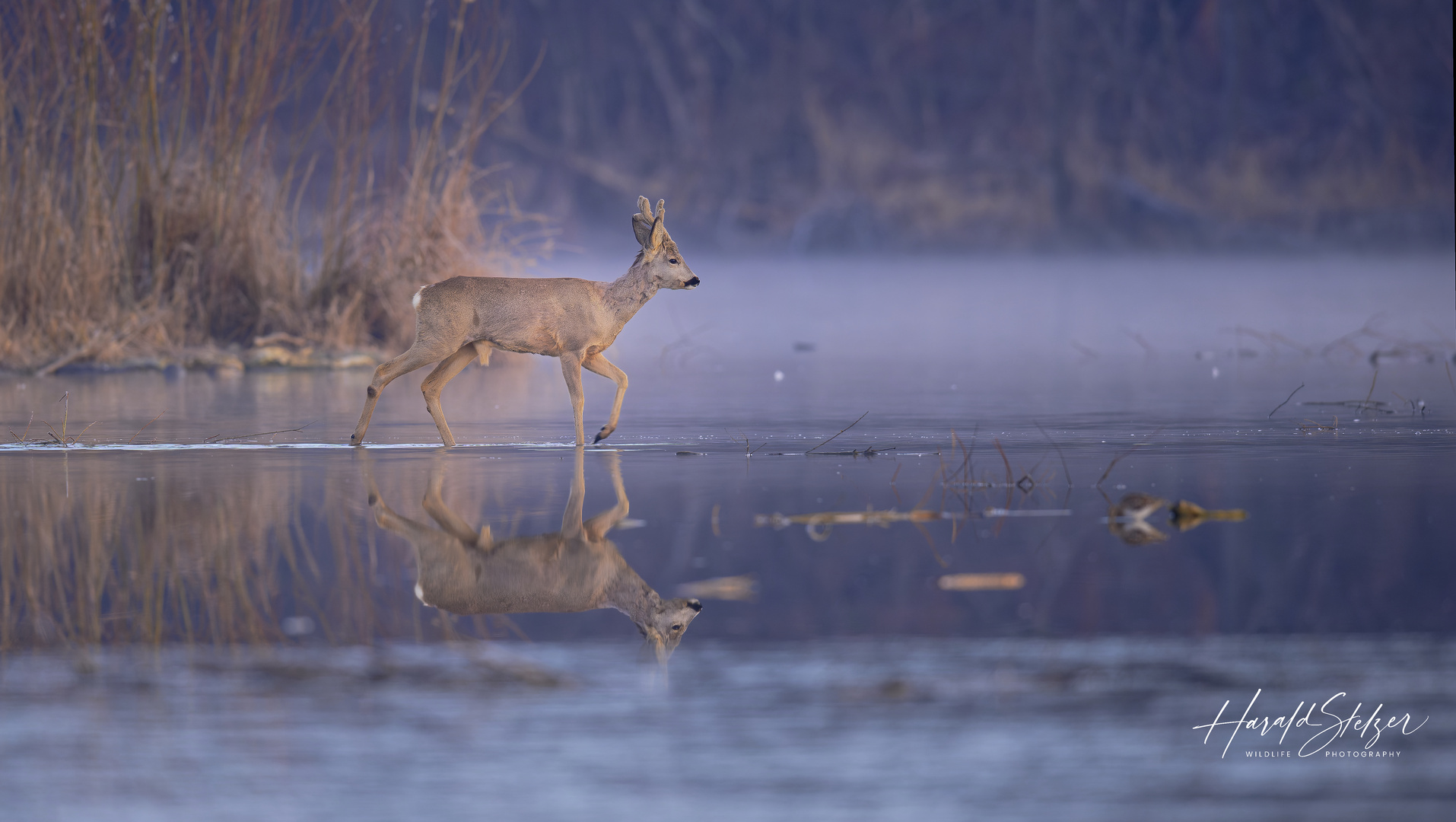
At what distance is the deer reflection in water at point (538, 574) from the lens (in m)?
3.94

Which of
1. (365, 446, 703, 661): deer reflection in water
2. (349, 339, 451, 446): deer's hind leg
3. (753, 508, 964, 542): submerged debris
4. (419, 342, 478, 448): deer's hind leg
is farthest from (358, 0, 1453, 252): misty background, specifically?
(365, 446, 703, 661): deer reflection in water

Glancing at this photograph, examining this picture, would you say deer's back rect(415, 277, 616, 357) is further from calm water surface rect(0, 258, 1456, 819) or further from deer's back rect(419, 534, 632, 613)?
deer's back rect(419, 534, 632, 613)

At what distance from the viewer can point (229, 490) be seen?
579 cm

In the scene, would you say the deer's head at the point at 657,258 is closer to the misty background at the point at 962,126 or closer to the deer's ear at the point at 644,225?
the deer's ear at the point at 644,225

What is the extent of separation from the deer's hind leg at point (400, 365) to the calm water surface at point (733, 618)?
0.28 meters

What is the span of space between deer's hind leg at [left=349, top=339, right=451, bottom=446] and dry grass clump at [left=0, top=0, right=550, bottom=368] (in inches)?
178

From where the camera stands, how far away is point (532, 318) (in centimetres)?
727

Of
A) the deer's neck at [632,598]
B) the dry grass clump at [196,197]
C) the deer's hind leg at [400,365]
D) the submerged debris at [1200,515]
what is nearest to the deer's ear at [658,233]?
the deer's hind leg at [400,365]

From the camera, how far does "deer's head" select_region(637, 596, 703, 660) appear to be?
143 inches

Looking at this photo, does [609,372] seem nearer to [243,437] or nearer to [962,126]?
[243,437]

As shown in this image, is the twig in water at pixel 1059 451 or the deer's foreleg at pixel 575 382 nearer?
the twig in water at pixel 1059 451

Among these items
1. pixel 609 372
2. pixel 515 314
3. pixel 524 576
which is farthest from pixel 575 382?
pixel 524 576

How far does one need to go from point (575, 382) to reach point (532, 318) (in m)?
0.31

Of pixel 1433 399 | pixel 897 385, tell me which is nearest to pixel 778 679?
pixel 1433 399
